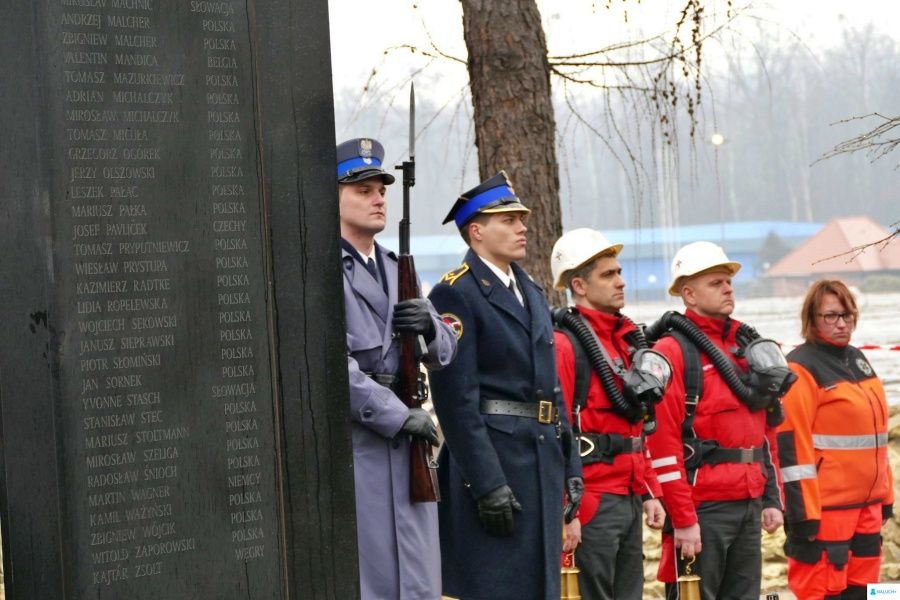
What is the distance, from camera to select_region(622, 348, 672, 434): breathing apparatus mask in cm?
566

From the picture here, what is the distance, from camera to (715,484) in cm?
619

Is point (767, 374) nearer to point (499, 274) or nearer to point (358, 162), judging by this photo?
point (499, 274)

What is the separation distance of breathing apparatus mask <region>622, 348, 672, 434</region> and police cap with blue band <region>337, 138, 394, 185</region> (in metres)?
1.42

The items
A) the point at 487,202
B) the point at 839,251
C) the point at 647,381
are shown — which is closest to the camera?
the point at 487,202

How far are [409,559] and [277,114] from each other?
1.69 m

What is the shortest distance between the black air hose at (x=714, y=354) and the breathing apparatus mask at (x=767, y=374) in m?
0.04

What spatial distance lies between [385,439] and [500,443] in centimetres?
64

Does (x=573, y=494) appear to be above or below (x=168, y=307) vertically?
below

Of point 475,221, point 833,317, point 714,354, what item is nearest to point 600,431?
point 714,354

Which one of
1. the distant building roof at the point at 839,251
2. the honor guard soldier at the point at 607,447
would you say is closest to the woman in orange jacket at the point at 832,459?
the honor guard soldier at the point at 607,447

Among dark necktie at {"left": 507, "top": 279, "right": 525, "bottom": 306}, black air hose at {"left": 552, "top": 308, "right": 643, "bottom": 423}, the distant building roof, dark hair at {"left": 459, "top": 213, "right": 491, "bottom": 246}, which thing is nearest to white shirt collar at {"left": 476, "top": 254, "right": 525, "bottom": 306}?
dark necktie at {"left": 507, "top": 279, "right": 525, "bottom": 306}

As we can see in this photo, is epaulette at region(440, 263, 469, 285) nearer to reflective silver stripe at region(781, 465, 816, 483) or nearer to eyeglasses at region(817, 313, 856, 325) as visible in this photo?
reflective silver stripe at region(781, 465, 816, 483)

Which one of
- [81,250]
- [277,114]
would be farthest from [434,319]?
[81,250]

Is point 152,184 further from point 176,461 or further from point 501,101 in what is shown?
point 501,101
